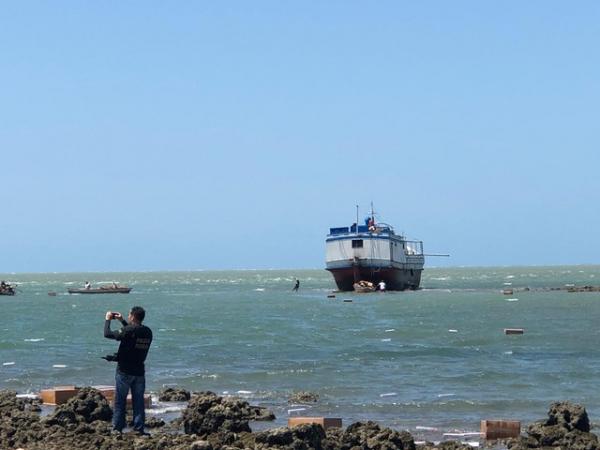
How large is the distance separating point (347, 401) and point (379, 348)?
12890 millimetres

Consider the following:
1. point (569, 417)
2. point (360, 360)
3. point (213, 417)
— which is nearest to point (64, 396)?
point (213, 417)

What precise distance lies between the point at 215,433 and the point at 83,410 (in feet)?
7.52

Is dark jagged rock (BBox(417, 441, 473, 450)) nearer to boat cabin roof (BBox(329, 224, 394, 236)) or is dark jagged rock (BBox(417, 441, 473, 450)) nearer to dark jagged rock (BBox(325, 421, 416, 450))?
dark jagged rock (BBox(325, 421, 416, 450))

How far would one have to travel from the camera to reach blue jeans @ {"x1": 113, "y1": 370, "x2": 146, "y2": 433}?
46.7 feet

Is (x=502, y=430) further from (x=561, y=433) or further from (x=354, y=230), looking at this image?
(x=354, y=230)

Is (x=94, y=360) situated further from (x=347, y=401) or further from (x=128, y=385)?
(x=128, y=385)

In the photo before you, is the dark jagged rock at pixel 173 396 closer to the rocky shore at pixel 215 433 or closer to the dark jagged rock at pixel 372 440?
the rocky shore at pixel 215 433

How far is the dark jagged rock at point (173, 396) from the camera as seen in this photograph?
20297 mm

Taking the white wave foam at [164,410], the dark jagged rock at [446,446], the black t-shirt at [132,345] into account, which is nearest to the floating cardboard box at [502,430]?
the dark jagged rock at [446,446]

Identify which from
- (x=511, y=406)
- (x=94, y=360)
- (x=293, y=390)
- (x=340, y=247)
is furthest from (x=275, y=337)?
(x=340, y=247)

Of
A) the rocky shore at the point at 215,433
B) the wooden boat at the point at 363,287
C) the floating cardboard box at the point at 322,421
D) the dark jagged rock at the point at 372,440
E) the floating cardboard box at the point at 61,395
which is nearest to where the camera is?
the rocky shore at the point at 215,433

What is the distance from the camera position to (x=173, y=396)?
20375mm

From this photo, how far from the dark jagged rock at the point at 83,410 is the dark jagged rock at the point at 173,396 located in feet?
11.2

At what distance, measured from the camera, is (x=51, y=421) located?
15984 millimetres
